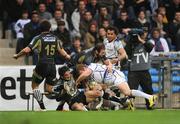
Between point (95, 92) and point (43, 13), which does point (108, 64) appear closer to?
point (95, 92)

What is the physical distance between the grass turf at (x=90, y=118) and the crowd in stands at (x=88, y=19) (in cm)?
1001

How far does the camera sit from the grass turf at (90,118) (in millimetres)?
10008

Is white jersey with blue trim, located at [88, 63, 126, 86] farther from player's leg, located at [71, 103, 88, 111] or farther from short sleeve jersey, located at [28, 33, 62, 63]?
short sleeve jersey, located at [28, 33, 62, 63]

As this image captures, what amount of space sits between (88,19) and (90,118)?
1209 centimetres

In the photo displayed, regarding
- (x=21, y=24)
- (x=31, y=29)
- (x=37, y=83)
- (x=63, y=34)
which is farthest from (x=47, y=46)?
(x=21, y=24)

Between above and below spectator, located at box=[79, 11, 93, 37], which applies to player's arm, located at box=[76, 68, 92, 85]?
below

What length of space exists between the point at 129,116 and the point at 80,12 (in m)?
12.3

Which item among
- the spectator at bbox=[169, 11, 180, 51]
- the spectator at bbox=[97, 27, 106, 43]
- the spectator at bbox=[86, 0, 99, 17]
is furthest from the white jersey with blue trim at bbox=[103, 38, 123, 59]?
the spectator at bbox=[86, 0, 99, 17]

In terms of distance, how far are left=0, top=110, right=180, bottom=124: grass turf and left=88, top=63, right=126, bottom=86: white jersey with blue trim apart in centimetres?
602

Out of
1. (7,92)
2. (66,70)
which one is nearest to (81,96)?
(66,70)

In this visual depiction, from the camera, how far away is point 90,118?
10203 millimetres

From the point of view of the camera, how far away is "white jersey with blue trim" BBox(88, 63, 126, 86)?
16.8 m

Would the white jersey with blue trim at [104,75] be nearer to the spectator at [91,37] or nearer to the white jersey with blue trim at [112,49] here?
the white jersey with blue trim at [112,49]

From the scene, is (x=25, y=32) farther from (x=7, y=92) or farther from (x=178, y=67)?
(x=178, y=67)
